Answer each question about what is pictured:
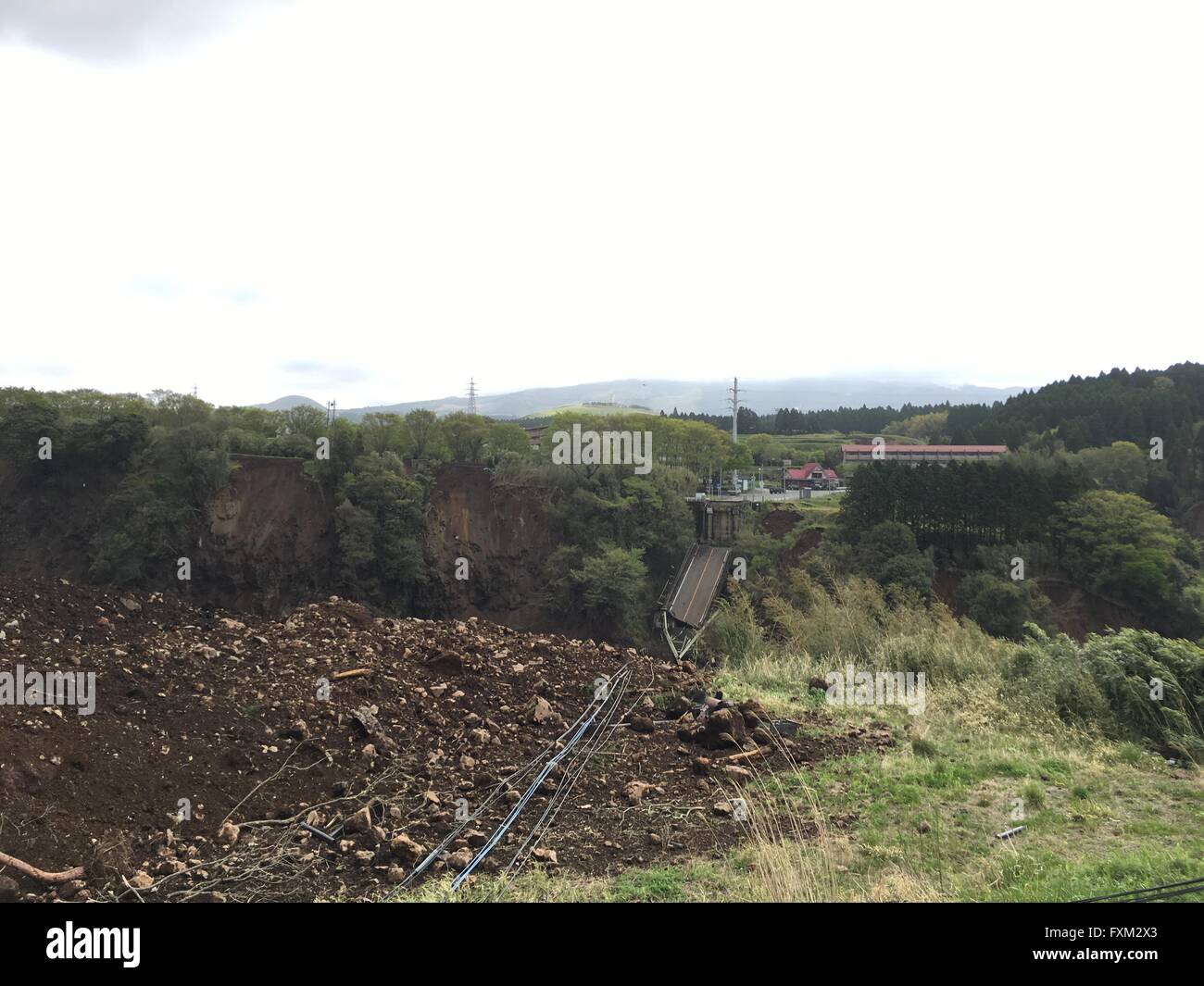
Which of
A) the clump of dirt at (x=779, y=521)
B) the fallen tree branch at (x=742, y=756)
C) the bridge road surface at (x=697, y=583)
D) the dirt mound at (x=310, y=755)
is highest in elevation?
the dirt mound at (x=310, y=755)

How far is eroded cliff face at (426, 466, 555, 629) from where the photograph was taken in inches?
1465

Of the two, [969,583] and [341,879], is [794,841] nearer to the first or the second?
[341,879]

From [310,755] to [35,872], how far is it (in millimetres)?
2224

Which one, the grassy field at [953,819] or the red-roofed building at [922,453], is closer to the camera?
the grassy field at [953,819]

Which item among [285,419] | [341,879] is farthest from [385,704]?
[285,419]

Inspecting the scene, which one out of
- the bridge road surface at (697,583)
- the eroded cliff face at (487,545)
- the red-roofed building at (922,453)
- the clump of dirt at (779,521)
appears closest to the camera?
the bridge road surface at (697,583)

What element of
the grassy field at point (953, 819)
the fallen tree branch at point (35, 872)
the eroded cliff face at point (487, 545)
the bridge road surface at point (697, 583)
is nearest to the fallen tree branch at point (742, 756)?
the grassy field at point (953, 819)

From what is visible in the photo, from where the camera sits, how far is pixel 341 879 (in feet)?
16.7

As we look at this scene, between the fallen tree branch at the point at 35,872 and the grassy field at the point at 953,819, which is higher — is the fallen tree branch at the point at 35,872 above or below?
above

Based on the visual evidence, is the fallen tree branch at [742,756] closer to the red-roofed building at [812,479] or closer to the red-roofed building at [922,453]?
the red-roofed building at [922,453]

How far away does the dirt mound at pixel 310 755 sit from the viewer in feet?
16.9

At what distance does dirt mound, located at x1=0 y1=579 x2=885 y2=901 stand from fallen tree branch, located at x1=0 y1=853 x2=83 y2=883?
0.14 feet

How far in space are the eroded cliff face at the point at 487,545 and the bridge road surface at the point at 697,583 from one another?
21.3 feet

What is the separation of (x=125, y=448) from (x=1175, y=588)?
44.7m
